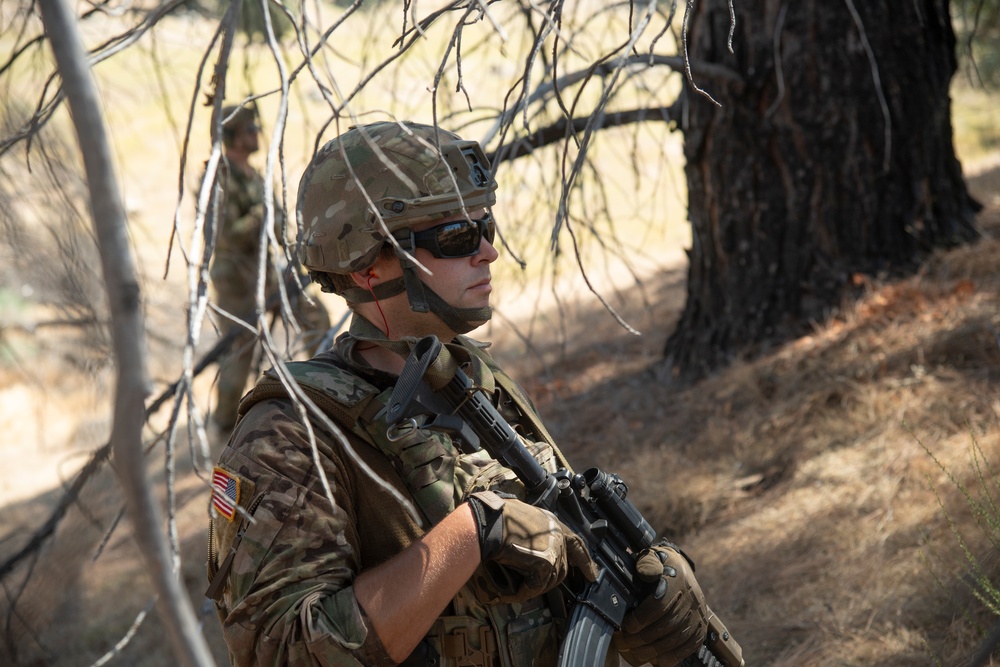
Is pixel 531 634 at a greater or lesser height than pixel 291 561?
lesser

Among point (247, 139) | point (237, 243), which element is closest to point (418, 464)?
point (247, 139)

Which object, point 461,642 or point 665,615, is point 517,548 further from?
point 665,615

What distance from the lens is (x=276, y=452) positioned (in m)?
1.69

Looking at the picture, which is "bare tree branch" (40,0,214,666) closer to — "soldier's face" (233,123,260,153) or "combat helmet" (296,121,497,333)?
"combat helmet" (296,121,497,333)

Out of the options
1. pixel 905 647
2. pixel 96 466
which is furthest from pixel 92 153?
pixel 905 647

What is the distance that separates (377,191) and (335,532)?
0.76 m

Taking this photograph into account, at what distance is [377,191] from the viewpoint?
203cm

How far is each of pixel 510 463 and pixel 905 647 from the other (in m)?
1.55

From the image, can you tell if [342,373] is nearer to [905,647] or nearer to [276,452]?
[276,452]

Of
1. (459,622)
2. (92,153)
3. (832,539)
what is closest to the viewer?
(92,153)

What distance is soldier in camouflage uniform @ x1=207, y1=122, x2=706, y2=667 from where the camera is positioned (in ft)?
5.31

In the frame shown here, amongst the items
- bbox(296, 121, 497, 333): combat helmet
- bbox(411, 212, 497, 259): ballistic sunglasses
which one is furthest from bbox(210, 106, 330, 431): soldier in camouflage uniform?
bbox(411, 212, 497, 259): ballistic sunglasses

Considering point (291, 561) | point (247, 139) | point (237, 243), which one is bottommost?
point (291, 561)

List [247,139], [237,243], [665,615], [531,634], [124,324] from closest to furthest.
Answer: [124,324] < [531,634] < [665,615] < [247,139] < [237,243]
